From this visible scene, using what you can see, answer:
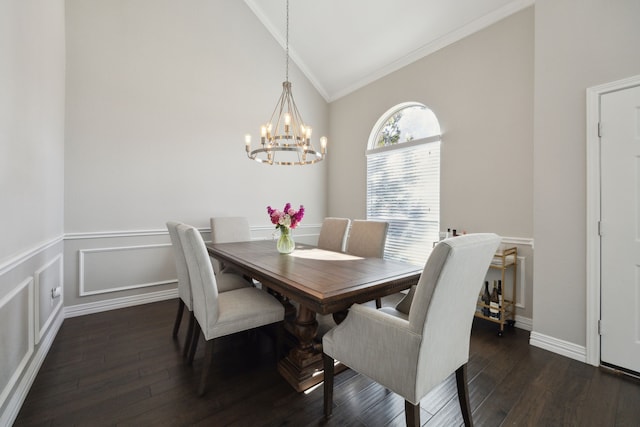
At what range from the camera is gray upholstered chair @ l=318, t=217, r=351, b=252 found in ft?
9.90

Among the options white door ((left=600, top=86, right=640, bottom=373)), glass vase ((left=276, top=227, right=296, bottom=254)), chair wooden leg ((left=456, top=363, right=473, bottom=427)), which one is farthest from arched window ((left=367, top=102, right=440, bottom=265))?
chair wooden leg ((left=456, top=363, right=473, bottom=427))

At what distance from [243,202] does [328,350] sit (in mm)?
2918

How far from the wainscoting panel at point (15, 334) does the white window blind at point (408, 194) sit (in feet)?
12.0

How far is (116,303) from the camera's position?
3043mm

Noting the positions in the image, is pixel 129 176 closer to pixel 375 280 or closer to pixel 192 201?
pixel 192 201

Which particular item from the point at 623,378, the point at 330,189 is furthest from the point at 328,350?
the point at 330,189

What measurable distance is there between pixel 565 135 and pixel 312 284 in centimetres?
234

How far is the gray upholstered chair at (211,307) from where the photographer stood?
5.34ft

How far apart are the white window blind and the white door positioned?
1509 millimetres

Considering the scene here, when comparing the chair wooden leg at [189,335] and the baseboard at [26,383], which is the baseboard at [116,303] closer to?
the baseboard at [26,383]

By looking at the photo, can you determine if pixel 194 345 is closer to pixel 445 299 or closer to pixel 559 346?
pixel 445 299

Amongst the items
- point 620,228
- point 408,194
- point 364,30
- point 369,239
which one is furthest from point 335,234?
point 364,30

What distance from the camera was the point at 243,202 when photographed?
13.0ft

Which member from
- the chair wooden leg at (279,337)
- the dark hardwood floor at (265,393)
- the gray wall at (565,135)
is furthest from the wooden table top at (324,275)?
the gray wall at (565,135)
